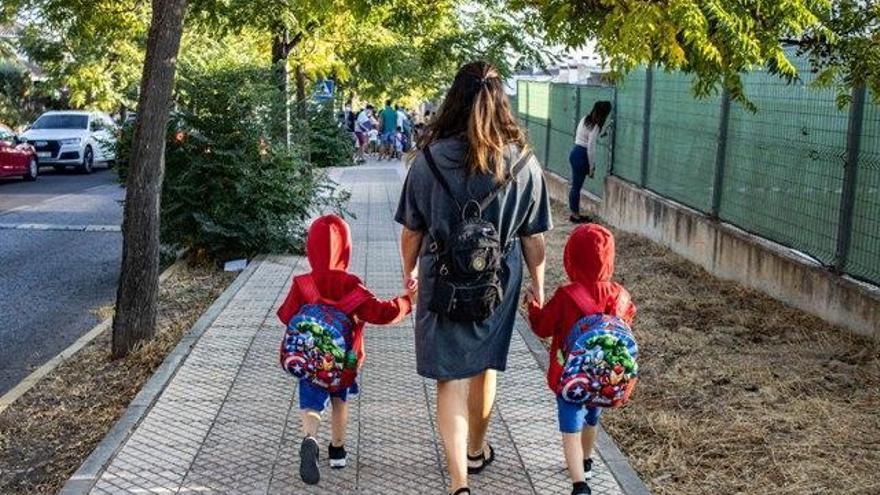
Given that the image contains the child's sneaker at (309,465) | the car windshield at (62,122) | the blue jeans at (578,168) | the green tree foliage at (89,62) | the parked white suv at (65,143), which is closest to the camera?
the child's sneaker at (309,465)

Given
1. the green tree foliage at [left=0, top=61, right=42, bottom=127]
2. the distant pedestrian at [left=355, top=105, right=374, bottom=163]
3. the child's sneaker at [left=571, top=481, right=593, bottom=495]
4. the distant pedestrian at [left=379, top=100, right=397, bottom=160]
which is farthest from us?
the green tree foliage at [left=0, top=61, right=42, bottom=127]

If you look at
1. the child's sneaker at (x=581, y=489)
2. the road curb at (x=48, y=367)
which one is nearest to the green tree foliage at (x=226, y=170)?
the road curb at (x=48, y=367)

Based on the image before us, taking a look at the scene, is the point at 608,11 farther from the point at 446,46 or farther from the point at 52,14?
the point at 446,46

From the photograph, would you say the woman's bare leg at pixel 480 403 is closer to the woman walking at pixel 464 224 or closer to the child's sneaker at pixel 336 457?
the woman walking at pixel 464 224

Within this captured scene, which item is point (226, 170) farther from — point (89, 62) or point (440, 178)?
point (89, 62)

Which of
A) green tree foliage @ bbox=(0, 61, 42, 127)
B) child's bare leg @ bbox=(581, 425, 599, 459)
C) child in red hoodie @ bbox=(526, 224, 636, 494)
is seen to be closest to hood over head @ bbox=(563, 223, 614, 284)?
child in red hoodie @ bbox=(526, 224, 636, 494)

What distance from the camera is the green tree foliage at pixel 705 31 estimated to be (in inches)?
210

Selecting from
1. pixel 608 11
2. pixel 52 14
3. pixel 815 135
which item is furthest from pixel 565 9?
pixel 52 14

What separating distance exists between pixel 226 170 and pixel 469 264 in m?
7.46

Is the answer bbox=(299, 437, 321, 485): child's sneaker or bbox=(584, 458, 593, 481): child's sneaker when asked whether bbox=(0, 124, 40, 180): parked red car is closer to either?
bbox=(299, 437, 321, 485): child's sneaker

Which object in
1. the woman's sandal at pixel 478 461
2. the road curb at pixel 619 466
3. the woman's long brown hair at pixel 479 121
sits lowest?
the road curb at pixel 619 466

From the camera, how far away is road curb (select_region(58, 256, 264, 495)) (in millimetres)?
4758

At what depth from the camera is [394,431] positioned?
17.9 feet

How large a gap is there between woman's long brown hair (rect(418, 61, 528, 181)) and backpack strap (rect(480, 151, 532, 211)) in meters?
0.03
